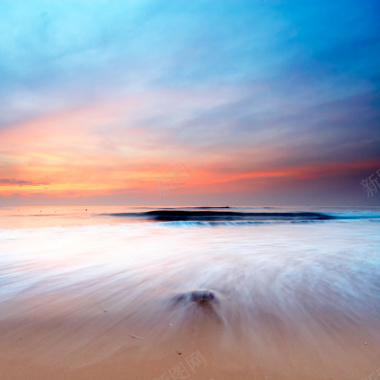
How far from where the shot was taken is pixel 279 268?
15.7 feet

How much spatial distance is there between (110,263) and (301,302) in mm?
3750

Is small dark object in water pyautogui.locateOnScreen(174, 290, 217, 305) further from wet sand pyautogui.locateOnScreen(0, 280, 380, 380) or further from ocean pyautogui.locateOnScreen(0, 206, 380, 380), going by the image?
wet sand pyautogui.locateOnScreen(0, 280, 380, 380)

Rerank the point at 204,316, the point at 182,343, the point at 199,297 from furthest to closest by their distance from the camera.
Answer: the point at 199,297 < the point at 204,316 < the point at 182,343

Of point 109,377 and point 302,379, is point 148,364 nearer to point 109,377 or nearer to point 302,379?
point 109,377

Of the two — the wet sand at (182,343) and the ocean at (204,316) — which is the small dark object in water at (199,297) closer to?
the ocean at (204,316)

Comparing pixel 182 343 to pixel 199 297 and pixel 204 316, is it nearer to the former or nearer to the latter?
pixel 204 316

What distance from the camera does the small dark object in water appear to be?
3006 mm

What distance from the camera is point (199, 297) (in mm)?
3121

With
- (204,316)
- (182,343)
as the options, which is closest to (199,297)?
(204,316)

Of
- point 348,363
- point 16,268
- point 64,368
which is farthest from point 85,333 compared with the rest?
point 16,268

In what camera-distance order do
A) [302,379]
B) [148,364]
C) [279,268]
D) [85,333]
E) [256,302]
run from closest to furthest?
[302,379], [148,364], [85,333], [256,302], [279,268]

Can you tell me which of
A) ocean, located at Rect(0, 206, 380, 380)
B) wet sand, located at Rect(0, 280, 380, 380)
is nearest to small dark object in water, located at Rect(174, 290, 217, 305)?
ocean, located at Rect(0, 206, 380, 380)

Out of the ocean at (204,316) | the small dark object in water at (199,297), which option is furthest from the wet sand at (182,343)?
the small dark object in water at (199,297)

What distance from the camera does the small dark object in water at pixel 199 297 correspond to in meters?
3.01
